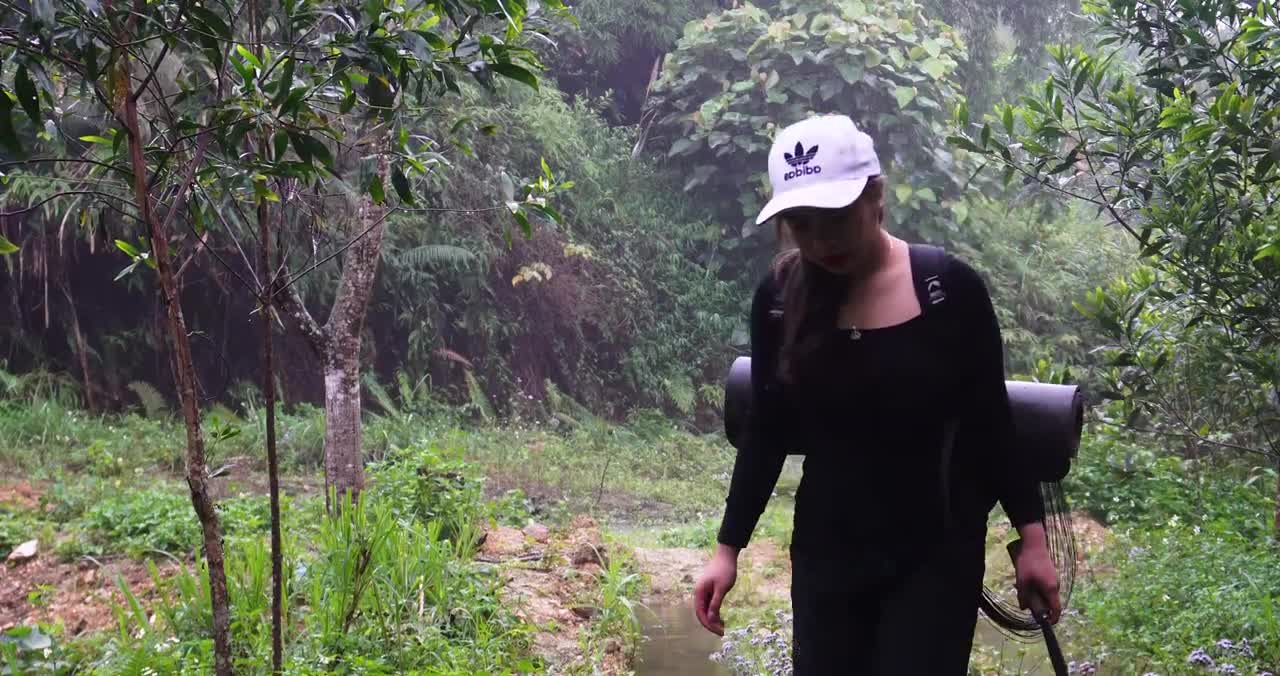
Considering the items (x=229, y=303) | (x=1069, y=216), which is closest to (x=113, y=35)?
(x=229, y=303)

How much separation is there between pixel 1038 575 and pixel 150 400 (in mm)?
9034

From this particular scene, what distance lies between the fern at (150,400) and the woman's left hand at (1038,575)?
8.86 m

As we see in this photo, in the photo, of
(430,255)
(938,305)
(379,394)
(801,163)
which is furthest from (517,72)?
(430,255)

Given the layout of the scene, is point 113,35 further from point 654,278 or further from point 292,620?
point 654,278

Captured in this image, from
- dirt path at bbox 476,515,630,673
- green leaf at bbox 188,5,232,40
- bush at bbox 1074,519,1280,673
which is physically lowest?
dirt path at bbox 476,515,630,673

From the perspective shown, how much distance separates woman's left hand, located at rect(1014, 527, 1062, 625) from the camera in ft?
7.07

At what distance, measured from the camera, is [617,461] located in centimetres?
1145

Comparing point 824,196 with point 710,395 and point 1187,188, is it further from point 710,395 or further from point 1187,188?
point 710,395

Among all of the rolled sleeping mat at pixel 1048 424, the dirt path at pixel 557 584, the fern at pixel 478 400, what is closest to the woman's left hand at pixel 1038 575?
the rolled sleeping mat at pixel 1048 424


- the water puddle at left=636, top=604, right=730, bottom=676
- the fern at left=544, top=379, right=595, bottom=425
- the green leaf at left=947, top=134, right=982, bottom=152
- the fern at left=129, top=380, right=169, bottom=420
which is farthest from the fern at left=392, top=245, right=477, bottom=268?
the green leaf at left=947, top=134, right=982, bottom=152

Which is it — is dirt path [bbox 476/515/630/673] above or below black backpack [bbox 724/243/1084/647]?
below

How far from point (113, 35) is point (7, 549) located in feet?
12.8

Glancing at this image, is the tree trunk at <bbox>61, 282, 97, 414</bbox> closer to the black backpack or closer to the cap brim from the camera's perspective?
the black backpack

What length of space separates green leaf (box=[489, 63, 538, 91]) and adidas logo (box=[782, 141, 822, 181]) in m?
0.79
